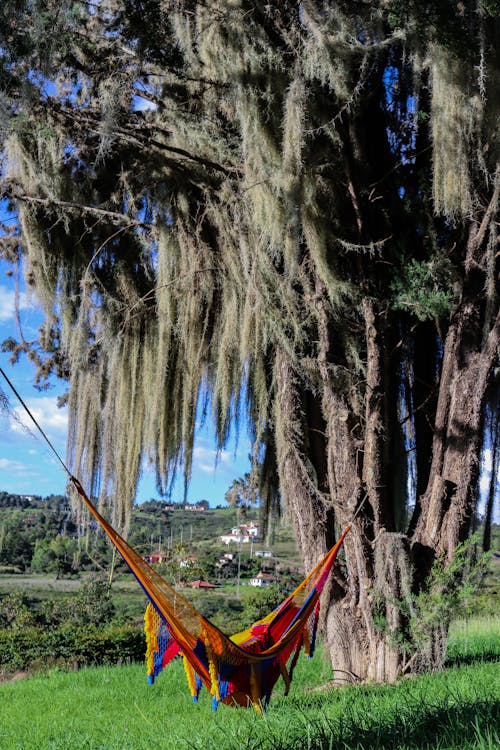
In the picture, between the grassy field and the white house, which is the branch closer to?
the grassy field

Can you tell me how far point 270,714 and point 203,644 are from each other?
0.37 meters

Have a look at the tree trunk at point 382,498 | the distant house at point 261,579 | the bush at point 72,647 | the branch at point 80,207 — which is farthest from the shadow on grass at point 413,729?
the distant house at point 261,579

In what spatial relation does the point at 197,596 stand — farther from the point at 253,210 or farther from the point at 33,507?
the point at 33,507

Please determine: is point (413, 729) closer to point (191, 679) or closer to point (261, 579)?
point (191, 679)

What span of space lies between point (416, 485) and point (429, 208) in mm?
1816

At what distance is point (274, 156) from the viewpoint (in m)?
4.05

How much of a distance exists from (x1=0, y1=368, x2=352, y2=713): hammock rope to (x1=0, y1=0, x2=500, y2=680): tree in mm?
900

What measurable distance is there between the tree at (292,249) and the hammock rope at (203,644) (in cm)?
90

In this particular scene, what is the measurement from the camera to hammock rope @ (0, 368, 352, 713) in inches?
117

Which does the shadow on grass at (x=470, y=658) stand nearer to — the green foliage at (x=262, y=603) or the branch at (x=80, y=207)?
the branch at (x=80, y=207)

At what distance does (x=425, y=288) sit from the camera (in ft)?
14.4

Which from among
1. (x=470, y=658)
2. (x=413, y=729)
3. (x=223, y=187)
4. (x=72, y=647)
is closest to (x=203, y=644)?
(x=413, y=729)

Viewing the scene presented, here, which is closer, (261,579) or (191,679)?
(191,679)

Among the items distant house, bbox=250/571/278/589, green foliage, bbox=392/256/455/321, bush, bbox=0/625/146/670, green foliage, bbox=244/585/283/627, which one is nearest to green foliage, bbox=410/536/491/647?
green foliage, bbox=392/256/455/321
